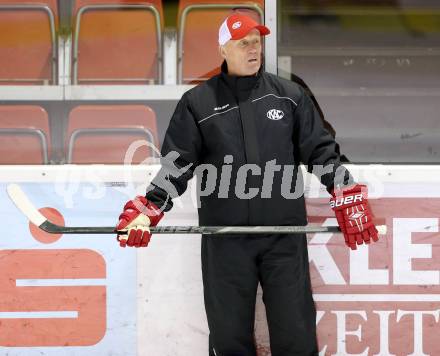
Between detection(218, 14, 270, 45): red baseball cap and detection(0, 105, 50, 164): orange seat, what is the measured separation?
2.68 feet

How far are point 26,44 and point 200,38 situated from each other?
0.70m

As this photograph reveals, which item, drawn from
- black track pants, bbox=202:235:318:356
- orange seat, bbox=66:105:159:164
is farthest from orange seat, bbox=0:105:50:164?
black track pants, bbox=202:235:318:356

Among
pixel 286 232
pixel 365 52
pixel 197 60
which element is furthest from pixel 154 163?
pixel 365 52

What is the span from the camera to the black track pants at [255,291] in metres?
2.48

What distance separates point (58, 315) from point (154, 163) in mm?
690

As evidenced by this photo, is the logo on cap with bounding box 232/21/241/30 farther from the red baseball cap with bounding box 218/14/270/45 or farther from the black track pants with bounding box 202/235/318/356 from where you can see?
the black track pants with bounding box 202/235/318/356

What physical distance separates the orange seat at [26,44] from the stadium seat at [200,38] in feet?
1.70

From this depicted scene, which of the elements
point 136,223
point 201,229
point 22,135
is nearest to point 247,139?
point 201,229

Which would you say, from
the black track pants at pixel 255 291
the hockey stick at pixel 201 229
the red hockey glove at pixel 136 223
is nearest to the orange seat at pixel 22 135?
the hockey stick at pixel 201 229

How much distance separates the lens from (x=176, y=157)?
2.46 metres

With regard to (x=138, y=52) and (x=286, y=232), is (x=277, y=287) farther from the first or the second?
(x=138, y=52)

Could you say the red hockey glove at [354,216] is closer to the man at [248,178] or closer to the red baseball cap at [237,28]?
the man at [248,178]

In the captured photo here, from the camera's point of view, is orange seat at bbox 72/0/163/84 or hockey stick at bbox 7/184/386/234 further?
orange seat at bbox 72/0/163/84

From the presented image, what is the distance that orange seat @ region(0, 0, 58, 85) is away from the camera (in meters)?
2.84
